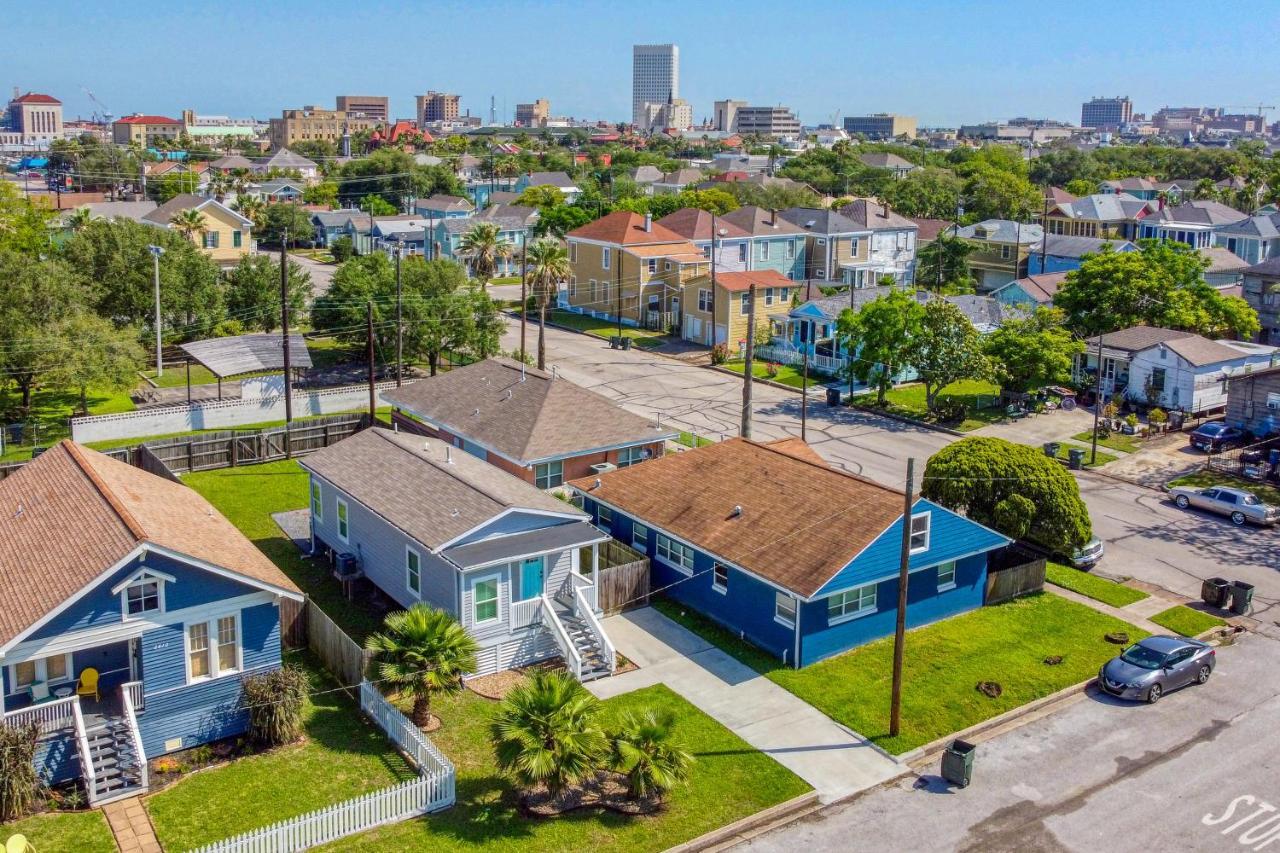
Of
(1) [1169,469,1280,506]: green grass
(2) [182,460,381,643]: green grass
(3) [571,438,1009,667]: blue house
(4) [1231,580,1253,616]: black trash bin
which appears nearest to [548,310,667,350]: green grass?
(2) [182,460,381,643]: green grass

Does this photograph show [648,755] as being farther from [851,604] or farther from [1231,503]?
[1231,503]

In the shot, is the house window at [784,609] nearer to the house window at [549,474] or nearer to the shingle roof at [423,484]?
the shingle roof at [423,484]

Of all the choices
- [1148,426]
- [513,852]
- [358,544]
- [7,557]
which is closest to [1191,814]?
[513,852]

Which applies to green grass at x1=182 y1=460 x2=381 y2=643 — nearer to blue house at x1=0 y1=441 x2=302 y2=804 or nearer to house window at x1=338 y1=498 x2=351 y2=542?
house window at x1=338 y1=498 x2=351 y2=542

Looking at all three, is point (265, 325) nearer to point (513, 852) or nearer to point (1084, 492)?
point (1084, 492)

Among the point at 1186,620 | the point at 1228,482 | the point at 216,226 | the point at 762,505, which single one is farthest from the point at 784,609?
the point at 216,226
